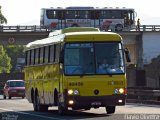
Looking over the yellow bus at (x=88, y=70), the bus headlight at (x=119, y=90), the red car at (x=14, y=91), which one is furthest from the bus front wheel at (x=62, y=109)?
the red car at (x=14, y=91)

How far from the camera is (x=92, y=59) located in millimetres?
25281

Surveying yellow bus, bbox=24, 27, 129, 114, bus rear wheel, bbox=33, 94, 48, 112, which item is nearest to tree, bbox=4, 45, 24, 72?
bus rear wheel, bbox=33, 94, 48, 112

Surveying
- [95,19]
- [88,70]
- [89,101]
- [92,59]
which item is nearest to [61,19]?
[95,19]

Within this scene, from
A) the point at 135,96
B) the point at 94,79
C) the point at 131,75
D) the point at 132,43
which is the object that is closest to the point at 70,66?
the point at 94,79

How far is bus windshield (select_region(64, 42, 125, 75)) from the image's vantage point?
25.2 metres

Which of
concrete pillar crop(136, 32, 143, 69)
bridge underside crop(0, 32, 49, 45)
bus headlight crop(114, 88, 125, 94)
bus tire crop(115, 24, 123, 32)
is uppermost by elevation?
bus headlight crop(114, 88, 125, 94)

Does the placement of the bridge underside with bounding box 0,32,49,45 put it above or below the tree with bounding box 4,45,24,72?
above

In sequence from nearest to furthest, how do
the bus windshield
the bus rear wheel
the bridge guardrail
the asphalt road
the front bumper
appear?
the asphalt road → the front bumper → the bus windshield → the bus rear wheel → the bridge guardrail

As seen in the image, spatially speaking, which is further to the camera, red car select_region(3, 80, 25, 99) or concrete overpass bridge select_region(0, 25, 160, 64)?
concrete overpass bridge select_region(0, 25, 160, 64)

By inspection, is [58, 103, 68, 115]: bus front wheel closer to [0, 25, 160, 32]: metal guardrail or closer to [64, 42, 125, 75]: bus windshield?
[64, 42, 125, 75]: bus windshield

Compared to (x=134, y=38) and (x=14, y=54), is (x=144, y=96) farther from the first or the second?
(x=14, y=54)

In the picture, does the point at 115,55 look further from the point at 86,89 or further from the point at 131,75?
the point at 131,75

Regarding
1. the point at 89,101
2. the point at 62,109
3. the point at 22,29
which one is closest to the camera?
the point at 89,101

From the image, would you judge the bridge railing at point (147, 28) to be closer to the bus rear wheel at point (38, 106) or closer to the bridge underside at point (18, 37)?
the bridge underside at point (18, 37)
